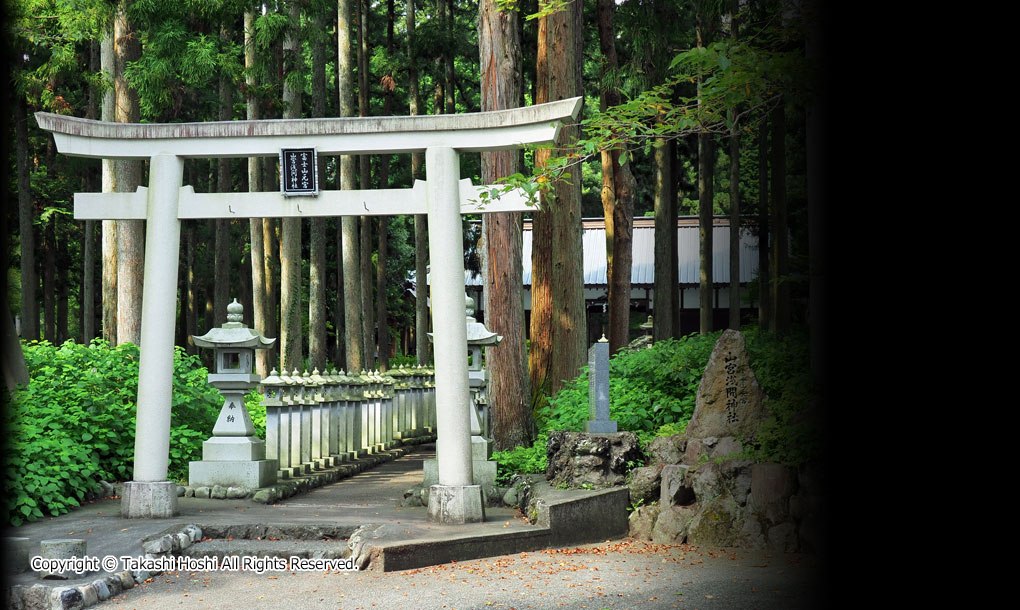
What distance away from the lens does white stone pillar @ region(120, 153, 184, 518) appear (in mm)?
9125

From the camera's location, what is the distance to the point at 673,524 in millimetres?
8828

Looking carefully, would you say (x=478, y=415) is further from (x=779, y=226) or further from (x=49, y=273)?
(x=49, y=273)

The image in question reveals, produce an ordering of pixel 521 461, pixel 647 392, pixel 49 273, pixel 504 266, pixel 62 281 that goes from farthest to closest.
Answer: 1. pixel 62 281
2. pixel 49 273
3. pixel 504 266
4. pixel 647 392
5. pixel 521 461

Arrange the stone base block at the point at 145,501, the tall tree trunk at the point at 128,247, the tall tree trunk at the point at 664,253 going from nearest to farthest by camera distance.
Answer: the stone base block at the point at 145,501
the tall tree trunk at the point at 128,247
the tall tree trunk at the point at 664,253

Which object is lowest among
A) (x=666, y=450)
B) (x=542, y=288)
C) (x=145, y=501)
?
(x=145, y=501)

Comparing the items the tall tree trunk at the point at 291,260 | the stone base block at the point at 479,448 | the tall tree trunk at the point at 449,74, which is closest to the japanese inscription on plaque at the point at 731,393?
the stone base block at the point at 479,448

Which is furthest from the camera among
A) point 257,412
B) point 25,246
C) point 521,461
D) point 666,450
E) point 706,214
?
point 706,214

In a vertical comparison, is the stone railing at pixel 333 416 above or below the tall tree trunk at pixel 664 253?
below

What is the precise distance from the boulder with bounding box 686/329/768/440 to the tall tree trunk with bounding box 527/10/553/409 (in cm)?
457

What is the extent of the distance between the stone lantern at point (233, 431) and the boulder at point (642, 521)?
4529mm

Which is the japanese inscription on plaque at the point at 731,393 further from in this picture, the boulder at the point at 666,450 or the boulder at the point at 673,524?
the boulder at the point at 673,524

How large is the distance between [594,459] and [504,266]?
3933mm

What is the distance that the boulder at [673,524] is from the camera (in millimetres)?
8734

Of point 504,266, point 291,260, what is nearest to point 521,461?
point 504,266
